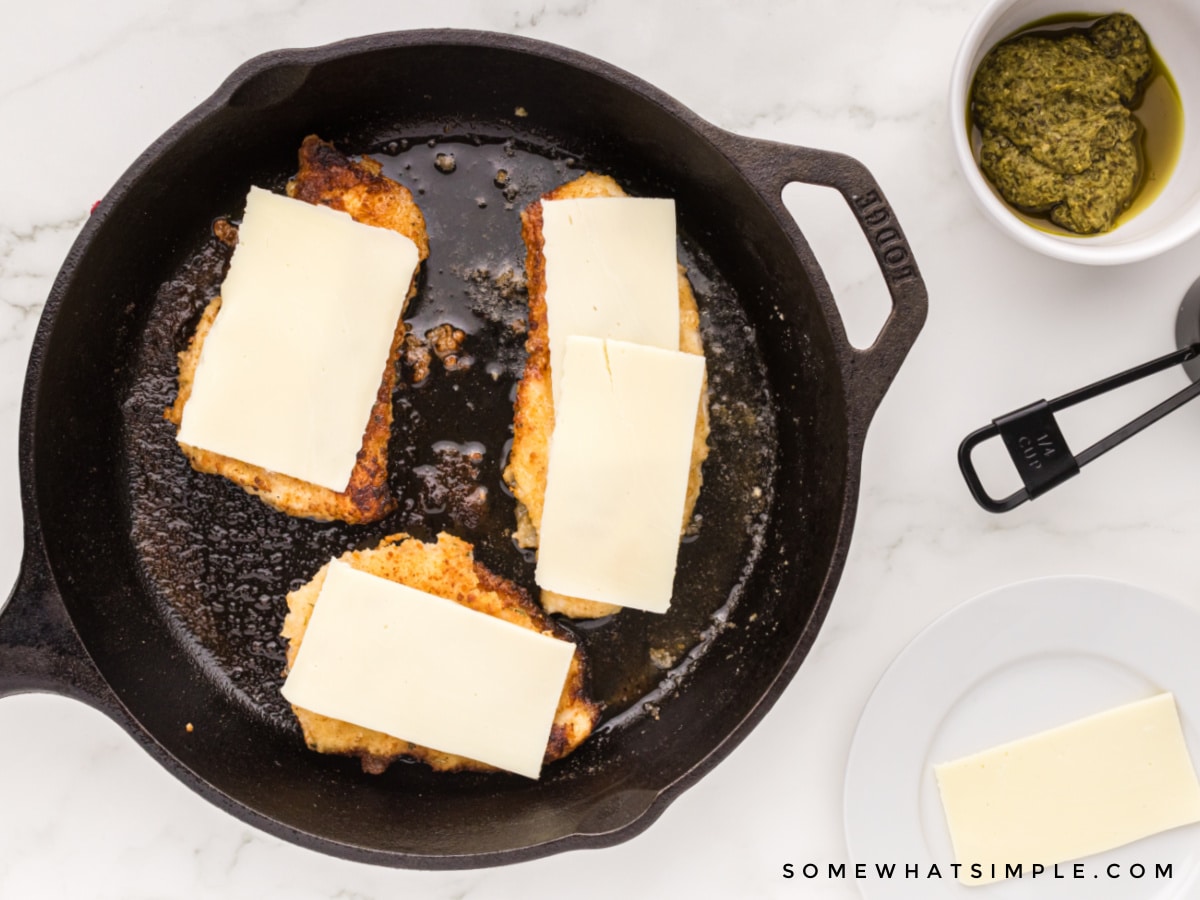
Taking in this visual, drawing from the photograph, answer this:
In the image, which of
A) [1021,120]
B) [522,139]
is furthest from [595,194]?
[1021,120]

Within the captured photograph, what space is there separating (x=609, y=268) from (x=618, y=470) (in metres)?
0.45

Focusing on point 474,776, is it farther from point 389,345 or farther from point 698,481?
point 389,345

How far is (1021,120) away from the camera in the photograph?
A: 2.07 meters

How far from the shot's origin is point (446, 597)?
225 cm

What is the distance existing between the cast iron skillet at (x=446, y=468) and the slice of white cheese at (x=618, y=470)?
17cm

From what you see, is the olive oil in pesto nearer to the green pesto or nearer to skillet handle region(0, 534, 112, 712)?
the green pesto

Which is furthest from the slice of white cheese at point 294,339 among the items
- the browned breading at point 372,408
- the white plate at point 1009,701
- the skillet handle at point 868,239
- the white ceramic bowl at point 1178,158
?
the white plate at point 1009,701

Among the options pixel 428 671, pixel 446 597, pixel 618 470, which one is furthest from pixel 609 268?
pixel 428 671

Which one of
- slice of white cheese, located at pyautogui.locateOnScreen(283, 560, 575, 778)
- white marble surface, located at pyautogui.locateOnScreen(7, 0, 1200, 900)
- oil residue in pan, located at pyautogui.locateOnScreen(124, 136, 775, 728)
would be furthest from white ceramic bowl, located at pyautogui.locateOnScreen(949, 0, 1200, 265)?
slice of white cheese, located at pyautogui.locateOnScreen(283, 560, 575, 778)

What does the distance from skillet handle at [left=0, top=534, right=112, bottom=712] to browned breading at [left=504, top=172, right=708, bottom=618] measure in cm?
94

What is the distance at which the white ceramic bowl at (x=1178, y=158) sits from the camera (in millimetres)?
2010

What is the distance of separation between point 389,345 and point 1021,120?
4.74 ft

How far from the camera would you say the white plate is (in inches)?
88.8

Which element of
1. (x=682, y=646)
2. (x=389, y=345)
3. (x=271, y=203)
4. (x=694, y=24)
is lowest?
(x=682, y=646)
